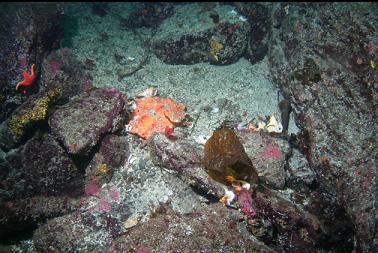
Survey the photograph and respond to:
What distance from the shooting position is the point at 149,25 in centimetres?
1004

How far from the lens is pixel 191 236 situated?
4.26 metres

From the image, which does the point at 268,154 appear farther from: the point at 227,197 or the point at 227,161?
the point at 227,197

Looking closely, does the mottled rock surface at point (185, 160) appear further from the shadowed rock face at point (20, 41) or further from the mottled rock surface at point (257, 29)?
the mottled rock surface at point (257, 29)

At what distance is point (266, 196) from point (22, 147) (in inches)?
189

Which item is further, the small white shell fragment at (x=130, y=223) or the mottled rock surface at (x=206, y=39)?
the mottled rock surface at (x=206, y=39)

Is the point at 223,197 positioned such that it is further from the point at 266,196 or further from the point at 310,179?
the point at 310,179

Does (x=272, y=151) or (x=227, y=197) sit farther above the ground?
(x=272, y=151)

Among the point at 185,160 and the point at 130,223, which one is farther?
the point at 185,160

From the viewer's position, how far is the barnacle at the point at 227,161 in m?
4.79

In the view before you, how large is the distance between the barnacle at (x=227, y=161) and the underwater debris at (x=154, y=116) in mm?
1584

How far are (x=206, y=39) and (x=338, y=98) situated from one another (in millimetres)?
4011

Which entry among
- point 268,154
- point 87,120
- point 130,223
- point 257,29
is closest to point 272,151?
point 268,154

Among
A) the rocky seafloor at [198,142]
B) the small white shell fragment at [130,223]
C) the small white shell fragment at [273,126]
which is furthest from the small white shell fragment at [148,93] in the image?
the small white shell fragment at [130,223]

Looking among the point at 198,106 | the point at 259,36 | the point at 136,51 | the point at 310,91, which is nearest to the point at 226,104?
the point at 198,106
